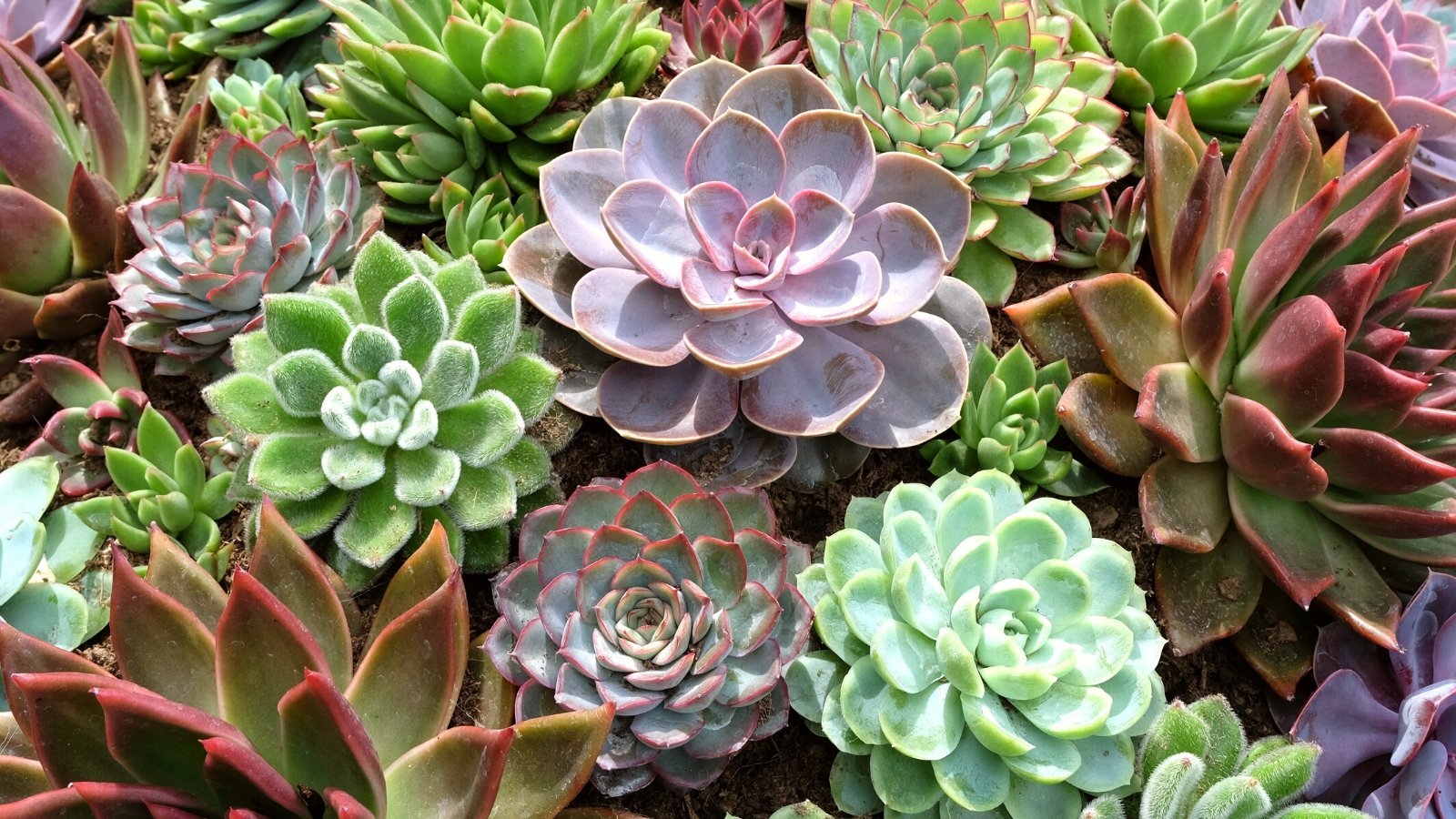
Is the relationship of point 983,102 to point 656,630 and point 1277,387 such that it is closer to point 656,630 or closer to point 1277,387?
point 1277,387

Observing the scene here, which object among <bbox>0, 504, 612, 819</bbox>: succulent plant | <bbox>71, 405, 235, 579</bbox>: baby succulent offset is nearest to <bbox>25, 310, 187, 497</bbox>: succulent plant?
<bbox>71, 405, 235, 579</bbox>: baby succulent offset

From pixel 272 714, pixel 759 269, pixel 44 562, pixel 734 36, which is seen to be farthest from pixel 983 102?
pixel 44 562

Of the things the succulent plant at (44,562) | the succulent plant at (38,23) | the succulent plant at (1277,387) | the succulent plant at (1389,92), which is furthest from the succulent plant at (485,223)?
the succulent plant at (1389,92)

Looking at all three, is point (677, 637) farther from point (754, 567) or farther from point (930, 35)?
point (930, 35)

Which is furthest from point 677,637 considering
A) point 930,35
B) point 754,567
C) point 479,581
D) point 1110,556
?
point 930,35

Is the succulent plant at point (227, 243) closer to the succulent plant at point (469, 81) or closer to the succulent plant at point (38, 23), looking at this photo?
the succulent plant at point (469, 81)

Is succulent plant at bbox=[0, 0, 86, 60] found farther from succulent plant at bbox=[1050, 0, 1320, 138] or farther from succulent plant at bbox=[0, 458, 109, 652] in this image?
succulent plant at bbox=[1050, 0, 1320, 138]
